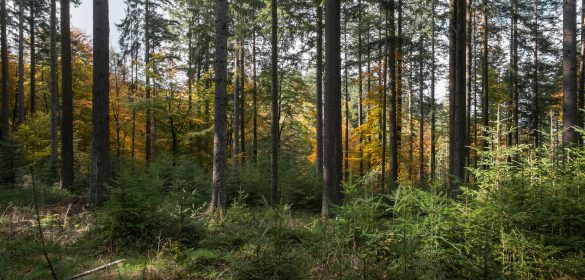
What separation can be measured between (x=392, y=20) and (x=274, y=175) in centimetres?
1000

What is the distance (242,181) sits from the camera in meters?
13.6

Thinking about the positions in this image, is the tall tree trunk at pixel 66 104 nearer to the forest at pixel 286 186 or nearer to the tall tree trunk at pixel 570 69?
the forest at pixel 286 186

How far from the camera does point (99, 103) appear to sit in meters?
9.26

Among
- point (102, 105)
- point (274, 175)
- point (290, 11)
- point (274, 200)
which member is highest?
point (290, 11)

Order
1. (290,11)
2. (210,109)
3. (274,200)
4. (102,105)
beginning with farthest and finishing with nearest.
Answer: (210,109), (290,11), (274,200), (102,105)

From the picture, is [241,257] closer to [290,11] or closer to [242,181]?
[242,181]

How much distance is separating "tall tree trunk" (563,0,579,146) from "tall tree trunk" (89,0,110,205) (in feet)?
44.4

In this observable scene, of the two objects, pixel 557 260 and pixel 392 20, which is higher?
pixel 392 20

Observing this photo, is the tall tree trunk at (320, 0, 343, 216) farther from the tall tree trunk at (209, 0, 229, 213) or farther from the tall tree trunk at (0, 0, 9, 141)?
the tall tree trunk at (0, 0, 9, 141)

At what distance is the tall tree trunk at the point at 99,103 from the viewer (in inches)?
361

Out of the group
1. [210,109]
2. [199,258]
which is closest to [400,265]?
[199,258]

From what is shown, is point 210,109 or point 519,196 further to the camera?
point 210,109

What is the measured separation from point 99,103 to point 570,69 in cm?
1410

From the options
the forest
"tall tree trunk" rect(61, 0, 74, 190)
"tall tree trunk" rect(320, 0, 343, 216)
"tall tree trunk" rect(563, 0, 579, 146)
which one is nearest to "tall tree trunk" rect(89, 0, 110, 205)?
the forest
